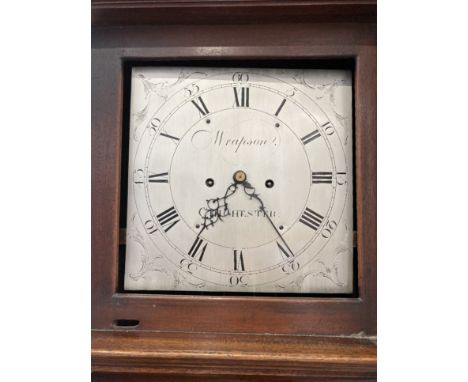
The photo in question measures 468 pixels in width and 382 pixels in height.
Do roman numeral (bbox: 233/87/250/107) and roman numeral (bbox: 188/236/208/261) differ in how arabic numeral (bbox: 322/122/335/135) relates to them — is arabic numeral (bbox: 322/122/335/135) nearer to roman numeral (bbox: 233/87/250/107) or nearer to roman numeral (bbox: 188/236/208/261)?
roman numeral (bbox: 233/87/250/107)

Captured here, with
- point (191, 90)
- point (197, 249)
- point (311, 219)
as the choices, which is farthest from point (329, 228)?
point (191, 90)

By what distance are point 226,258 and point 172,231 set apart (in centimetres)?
12

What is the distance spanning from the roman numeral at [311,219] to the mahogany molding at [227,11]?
0.38 meters

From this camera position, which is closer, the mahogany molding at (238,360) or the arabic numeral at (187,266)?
the mahogany molding at (238,360)

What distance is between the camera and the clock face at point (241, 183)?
940 mm

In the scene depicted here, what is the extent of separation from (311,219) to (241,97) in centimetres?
28

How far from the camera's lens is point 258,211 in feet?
3.11

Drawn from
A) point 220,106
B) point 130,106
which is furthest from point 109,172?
point 220,106

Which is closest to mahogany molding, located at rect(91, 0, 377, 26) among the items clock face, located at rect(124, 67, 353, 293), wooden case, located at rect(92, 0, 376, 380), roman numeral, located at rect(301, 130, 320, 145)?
wooden case, located at rect(92, 0, 376, 380)

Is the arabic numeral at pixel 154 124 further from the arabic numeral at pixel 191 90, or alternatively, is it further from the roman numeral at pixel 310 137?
the roman numeral at pixel 310 137

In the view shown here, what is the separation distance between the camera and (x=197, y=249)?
95 centimetres

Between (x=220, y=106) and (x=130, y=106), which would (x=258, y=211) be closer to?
(x=220, y=106)

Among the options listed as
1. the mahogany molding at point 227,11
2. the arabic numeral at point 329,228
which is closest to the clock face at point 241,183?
the arabic numeral at point 329,228

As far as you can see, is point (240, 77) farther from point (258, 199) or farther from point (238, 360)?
point (238, 360)
